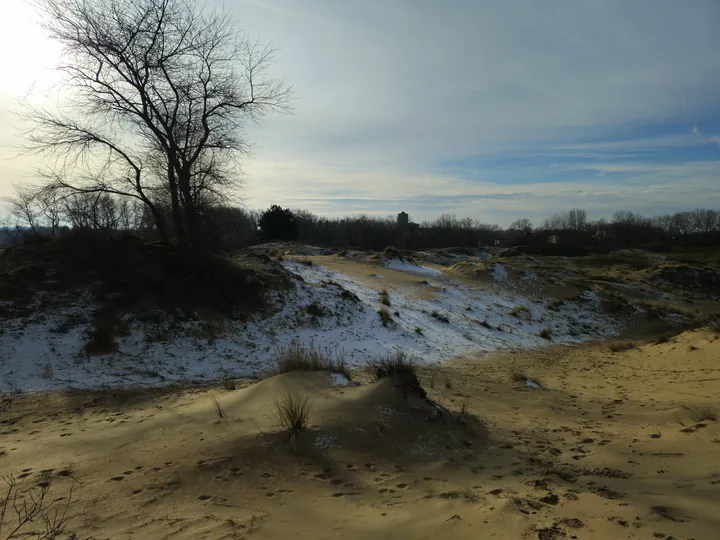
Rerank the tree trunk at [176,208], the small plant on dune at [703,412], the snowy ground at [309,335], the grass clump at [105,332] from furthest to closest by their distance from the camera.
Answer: the tree trunk at [176,208]
the grass clump at [105,332]
the snowy ground at [309,335]
the small plant on dune at [703,412]

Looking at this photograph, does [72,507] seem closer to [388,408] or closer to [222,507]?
[222,507]

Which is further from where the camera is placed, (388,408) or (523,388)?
(523,388)

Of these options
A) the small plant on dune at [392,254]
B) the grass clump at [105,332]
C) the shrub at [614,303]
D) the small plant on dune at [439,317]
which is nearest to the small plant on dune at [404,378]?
the grass clump at [105,332]

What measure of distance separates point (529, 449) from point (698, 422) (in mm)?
2748

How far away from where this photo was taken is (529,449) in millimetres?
5973

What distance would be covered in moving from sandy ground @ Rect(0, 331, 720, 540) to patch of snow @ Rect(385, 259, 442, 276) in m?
20.4

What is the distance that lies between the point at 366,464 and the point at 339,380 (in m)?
3.16

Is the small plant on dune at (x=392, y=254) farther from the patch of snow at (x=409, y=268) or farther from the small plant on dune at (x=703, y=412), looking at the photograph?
the small plant on dune at (x=703, y=412)

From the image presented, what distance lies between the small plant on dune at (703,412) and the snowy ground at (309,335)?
7558mm

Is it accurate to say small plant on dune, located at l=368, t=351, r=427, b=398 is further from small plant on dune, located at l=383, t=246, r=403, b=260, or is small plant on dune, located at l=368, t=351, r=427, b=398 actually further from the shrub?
small plant on dune, located at l=383, t=246, r=403, b=260

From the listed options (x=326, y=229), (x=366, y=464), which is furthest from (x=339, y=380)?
(x=326, y=229)

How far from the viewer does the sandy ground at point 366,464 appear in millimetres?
3842

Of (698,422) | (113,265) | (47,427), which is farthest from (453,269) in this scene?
(47,427)

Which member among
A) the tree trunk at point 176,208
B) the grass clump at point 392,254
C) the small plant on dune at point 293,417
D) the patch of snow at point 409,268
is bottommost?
the small plant on dune at point 293,417
